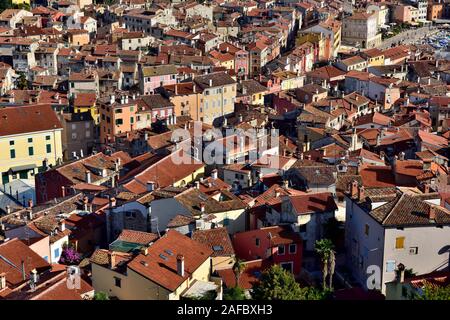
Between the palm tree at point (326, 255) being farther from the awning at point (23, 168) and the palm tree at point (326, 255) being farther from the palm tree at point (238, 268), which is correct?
the awning at point (23, 168)

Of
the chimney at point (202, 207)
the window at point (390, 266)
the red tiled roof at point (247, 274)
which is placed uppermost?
the chimney at point (202, 207)

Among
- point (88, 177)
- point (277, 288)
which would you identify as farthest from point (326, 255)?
point (88, 177)

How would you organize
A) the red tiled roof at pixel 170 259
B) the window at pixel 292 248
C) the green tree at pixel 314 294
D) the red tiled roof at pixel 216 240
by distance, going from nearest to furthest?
the green tree at pixel 314 294 < the red tiled roof at pixel 170 259 < the red tiled roof at pixel 216 240 < the window at pixel 292 248

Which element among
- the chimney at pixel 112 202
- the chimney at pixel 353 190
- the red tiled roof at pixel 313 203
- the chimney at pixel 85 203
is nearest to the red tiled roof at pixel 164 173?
the chimney at pixel 85 203

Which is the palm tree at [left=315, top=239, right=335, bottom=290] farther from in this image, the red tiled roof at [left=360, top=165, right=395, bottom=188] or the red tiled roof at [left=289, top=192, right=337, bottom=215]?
Answer: the red tiled roof at [left=360, top=165, right=395, bottom=188]

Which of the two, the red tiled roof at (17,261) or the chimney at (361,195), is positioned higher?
the chimney at (361,195)

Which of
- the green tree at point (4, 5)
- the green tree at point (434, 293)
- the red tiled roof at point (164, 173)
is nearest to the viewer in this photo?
the green tree at point (434, 293)

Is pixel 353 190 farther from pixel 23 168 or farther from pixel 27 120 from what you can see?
pixel 27 120
